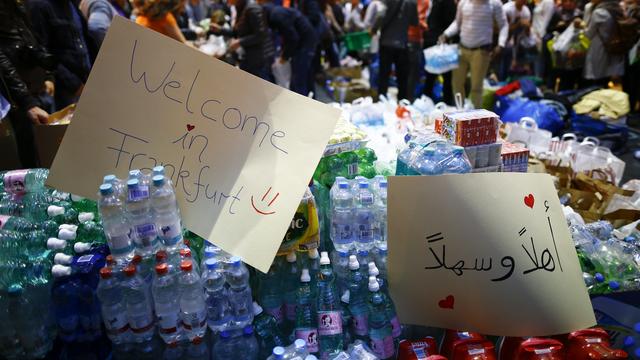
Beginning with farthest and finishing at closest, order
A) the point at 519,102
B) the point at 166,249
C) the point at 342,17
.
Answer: the point at 342,17, the point at 519,102, the point at 166,249

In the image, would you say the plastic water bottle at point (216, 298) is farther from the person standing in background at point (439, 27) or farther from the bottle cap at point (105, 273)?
the person standing in background at point (439, 27)

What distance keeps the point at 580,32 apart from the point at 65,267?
7430 mm

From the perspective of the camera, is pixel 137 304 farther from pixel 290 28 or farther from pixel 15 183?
pixel 290 28

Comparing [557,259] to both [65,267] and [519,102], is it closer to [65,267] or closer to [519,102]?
[65,267]

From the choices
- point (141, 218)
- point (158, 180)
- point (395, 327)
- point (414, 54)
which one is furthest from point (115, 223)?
point (414, 54)

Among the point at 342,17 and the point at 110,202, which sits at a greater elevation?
the point at 342,17

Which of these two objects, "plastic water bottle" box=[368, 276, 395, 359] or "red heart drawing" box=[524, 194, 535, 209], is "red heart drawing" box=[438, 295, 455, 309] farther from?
"red heart drawing" box=[524, 194, 535, 209]

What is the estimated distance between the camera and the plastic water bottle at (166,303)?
1486 millimetres

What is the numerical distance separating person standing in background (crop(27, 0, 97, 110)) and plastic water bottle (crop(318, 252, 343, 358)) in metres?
2.74

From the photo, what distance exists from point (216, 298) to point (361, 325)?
21.7 inches

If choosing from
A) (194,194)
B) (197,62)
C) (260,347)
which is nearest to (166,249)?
(194,194)

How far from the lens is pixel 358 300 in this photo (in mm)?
1790

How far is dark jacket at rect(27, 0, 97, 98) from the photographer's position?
3316 millimetres

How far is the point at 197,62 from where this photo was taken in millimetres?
1575
